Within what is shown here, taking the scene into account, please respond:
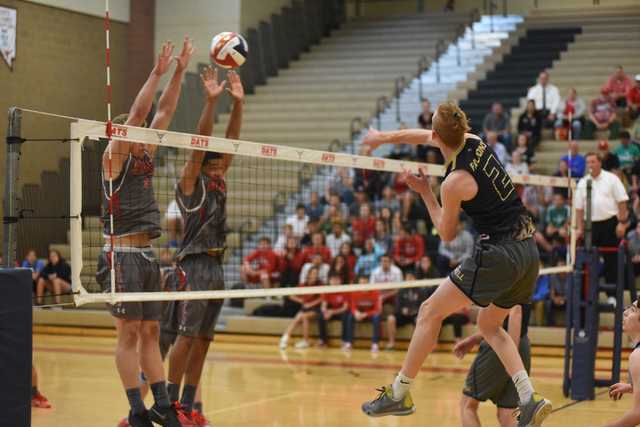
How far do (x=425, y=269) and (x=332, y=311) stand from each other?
5.24 ft

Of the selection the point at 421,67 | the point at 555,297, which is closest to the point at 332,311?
the point at 555,297

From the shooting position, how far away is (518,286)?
15.2 feet

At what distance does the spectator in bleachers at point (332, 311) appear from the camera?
11867mm

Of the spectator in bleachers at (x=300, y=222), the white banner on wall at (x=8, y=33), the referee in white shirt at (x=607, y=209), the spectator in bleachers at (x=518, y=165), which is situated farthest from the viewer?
the white banner on wall at (x=8, y=33)

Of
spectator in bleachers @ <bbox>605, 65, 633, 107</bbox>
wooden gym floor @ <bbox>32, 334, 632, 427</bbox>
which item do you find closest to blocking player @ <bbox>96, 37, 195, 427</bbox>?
wooden gym floor @ <bbox>32, 334, 632, 427</bbox>

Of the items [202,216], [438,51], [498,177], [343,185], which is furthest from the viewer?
[438,51]

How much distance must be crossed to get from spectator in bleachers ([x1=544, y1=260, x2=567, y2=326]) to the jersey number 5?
709 cm

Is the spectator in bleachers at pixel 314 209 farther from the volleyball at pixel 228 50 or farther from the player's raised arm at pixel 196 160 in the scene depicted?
the player's raised arm at pixel 196 160

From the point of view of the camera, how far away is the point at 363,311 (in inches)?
471

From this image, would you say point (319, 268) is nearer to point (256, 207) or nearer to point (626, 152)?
point (256, 207)

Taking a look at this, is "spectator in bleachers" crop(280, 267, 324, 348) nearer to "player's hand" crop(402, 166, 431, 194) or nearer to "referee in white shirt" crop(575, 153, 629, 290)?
"referee in white shirt" crop(575, 153, 629, 290)

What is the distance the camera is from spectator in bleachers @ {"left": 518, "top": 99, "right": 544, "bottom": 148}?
14.9m

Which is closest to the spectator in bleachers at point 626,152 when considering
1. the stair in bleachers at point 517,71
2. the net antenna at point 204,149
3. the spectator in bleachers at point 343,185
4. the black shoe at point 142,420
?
the stair in bleachers at point 517,71

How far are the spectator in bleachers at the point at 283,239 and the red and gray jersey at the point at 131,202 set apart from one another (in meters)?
6.57
